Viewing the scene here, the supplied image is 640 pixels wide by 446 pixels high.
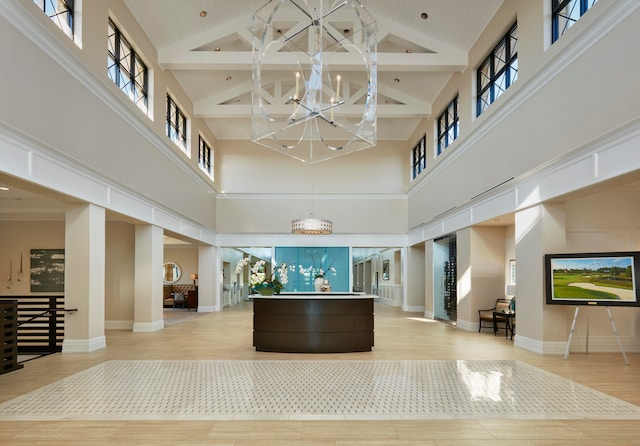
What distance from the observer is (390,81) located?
1425cm

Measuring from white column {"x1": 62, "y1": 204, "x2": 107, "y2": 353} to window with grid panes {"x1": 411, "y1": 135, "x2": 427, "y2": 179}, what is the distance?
10.2 meters

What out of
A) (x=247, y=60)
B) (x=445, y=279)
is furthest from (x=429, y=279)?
(x=247, y=60)

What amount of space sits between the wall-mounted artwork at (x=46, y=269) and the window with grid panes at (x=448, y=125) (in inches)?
395

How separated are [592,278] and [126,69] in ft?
29.0

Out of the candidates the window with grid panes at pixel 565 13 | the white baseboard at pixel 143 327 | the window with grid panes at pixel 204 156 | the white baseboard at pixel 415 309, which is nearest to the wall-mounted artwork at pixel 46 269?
the white baseboard at pixel 143 327

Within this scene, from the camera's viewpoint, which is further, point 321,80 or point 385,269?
point 385,269

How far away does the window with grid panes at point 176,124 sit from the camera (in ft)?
41.8

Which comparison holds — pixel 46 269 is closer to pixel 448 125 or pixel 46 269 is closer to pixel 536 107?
pixel 448 125

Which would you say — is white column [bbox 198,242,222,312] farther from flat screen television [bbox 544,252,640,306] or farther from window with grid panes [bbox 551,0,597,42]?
window with grid panes [bbox 551,0,597,42]

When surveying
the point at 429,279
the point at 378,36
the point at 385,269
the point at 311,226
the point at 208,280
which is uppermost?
the point at 378,36

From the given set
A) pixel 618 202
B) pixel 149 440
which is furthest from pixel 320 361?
pixel 618 202

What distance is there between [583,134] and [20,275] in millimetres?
12367

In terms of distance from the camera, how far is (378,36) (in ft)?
38.8

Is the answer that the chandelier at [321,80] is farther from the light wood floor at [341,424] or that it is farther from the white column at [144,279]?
the white column at [144,279]
